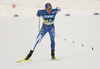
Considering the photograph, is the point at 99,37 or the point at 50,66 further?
the point at 99,37

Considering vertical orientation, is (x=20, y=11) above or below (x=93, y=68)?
above

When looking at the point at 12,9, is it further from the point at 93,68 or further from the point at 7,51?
the point at 93,68

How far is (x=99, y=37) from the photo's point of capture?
13688 millimetres

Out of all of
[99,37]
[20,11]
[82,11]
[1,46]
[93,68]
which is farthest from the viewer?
[20,11]

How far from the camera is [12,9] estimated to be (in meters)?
45.8

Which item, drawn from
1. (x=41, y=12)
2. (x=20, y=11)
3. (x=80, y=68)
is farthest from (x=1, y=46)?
(x=20, y=11)

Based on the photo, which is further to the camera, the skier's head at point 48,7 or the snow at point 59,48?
the skier's head at point 48,7

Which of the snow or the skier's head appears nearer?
the snow

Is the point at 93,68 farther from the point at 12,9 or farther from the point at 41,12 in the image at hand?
the point at 12,9

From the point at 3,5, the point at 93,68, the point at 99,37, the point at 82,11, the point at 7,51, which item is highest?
the point at 3,5

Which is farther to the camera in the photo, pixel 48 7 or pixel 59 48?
pixel 59 48

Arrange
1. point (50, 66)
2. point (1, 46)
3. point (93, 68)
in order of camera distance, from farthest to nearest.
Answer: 1. point (1, 46)
2. point (50, 66)
3. point (93, 68)

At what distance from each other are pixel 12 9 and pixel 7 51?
36.3m

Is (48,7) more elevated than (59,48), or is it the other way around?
(48,7)
